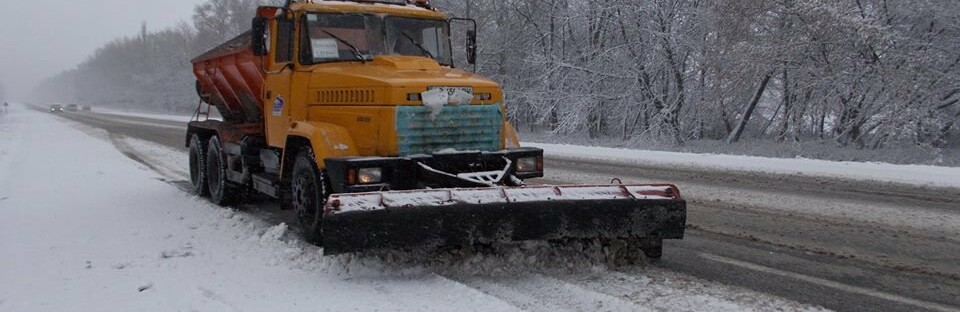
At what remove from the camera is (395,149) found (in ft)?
18.6

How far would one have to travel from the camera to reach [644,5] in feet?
73.7

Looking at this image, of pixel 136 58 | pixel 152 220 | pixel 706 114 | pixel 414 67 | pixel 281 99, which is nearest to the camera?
pixel 414 67

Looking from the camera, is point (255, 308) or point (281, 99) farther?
point (281, 99)

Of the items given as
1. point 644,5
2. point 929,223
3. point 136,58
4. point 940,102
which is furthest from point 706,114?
point 136,58

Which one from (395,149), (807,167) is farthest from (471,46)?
(807,167)

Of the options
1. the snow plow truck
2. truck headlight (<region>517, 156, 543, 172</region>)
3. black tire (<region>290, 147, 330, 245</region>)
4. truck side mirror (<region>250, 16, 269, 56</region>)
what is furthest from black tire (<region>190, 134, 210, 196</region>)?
truck headlight (<region>517, 156, 543, 172</region>)

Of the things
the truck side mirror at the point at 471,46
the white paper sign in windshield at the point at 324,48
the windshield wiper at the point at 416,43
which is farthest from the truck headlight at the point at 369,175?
the truck side mirror at the point at 471,46

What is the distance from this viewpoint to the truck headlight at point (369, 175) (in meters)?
5.44

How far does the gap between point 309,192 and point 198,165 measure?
14.6 feet

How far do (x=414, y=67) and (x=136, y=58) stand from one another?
114299 mm

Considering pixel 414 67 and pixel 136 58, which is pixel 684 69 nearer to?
pixel 414 67

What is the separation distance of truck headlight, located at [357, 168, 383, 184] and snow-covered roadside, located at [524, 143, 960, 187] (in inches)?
348

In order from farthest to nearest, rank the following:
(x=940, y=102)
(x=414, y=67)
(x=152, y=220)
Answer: (x=940, y=102), (x=152, y=220), (x=414, y=67)

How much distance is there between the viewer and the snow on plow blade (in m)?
4.68
